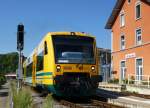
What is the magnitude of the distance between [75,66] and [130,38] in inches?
1015

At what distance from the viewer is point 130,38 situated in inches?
1815

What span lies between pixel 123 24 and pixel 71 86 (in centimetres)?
2913

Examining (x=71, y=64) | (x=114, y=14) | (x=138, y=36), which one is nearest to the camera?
(x=71, y=64)

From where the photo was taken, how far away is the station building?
42094 mm

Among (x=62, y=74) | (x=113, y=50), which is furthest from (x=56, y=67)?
(x=113, y=50)

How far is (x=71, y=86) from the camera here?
20.8 meters

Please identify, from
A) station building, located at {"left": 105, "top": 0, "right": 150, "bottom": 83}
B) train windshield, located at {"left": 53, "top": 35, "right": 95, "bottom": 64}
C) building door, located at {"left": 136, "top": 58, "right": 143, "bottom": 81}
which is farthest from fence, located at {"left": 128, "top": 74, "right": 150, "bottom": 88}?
train windshield, located at {"left": 53, "top": 35, "right": 95, "bottom": 64}

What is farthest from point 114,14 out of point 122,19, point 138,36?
point 138,36

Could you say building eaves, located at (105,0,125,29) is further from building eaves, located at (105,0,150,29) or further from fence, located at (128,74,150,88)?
fence, located at (128,74,150,88)

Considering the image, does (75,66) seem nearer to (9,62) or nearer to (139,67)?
(139,67)

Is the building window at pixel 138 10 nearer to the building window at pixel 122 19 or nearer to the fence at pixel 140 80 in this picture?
the building window at pixel 122 19

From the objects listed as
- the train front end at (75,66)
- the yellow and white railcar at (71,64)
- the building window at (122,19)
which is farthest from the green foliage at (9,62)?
the train front end at (75,66)

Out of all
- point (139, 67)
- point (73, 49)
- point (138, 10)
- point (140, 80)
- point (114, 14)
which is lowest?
point (140, 80)

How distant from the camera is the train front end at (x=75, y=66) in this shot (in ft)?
68.4
